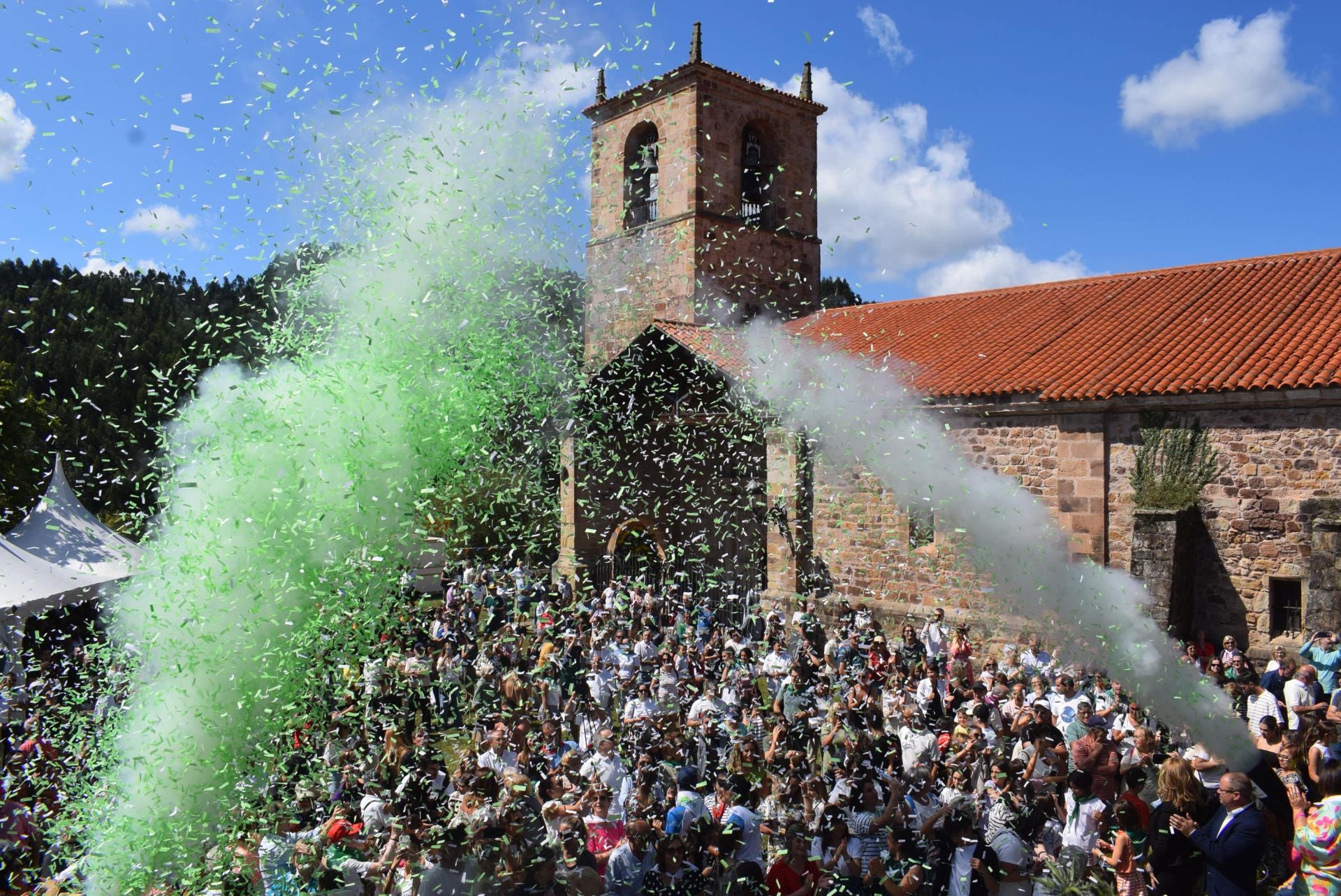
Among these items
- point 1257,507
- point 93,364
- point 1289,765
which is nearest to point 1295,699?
point 1289,765

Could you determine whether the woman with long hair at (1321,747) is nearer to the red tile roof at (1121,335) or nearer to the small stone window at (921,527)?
the red tile roof at (1121,335)

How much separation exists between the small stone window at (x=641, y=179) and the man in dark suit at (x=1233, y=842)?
20.0 meters

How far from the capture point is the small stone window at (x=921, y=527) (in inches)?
636

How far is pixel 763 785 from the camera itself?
24.1ft

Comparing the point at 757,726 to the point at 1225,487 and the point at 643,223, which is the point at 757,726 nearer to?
the point at 1225,487

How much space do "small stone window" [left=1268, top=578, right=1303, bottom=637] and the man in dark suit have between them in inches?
379

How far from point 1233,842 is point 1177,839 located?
413mm

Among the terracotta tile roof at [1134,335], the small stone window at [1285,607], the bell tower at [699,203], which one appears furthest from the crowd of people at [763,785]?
the bell tower at [699,203]

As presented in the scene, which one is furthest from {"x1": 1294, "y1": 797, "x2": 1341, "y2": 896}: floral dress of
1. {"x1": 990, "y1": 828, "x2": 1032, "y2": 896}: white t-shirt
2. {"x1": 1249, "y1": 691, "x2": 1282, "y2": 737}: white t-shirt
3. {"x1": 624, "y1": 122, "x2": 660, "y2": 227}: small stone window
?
{"x1": 624, "y1": 122, "x2": 660, "y2": 227}: small stone window

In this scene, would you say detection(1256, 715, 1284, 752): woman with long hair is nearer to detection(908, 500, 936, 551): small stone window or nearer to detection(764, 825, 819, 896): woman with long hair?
detection(764, 825, 819, 896): woman with long hair

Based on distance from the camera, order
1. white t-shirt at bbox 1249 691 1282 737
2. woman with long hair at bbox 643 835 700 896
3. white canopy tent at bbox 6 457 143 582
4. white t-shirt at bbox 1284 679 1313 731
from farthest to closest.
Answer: white canopy tent at bbox 6 457 143 582 → white t-shirt at bbox 1284 679 1313 731 → white t-shirt at bbox 1249 691 1282 737 → woman with long hair at bbox 643 835 700 896

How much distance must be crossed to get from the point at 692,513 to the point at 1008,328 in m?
8.46

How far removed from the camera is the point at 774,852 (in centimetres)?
598

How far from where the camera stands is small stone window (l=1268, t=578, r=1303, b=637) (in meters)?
13.1
